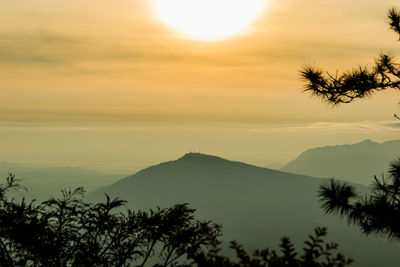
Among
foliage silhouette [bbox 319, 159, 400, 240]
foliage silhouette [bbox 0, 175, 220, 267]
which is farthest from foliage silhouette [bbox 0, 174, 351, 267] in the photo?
foliage silhouette [bbox 319, 159, 400, 240]

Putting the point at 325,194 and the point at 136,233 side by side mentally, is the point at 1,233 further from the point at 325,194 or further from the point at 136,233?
the point at 325,194

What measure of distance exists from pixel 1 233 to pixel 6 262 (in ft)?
3.68

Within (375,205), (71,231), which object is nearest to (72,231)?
(71,231)

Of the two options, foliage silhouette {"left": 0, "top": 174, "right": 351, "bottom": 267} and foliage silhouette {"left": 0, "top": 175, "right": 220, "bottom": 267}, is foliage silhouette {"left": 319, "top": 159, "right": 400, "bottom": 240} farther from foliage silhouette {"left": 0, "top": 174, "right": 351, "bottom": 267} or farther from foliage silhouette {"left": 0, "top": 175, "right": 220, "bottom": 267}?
foliage silhouette {"left": 0, "top": 174, "right": 351, "bottom": 267}

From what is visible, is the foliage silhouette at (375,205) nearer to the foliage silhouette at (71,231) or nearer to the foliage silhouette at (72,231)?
the foliage silhouette at (71,231)

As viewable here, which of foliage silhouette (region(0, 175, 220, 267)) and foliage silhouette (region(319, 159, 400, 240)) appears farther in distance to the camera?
foliage silhouette (region(0, 175, 220, 267))

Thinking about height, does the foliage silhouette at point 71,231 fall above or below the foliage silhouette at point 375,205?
below

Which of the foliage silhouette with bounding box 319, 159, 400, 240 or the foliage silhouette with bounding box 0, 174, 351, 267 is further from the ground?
the foliage silhouette with bounding box 319, 159, 400, 240

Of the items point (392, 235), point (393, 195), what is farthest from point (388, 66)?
point (392, 235)

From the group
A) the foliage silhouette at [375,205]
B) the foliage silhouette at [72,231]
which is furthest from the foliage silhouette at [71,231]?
the foliage silhouette at [375,205]

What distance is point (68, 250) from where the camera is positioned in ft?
58.3

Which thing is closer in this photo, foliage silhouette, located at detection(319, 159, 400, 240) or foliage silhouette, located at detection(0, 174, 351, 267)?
foliage silhouette, located at detection(319, 159, 400, 240)

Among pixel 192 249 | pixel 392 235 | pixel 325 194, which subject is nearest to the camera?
Answer: pixel 192 249

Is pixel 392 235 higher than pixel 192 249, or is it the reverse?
pixel 192 249
